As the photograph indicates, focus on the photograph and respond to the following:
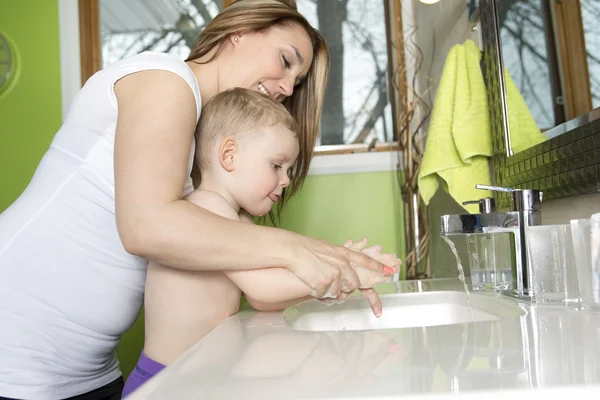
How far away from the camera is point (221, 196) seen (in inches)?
42.5

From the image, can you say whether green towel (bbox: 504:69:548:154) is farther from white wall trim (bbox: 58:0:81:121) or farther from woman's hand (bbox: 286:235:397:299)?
white wall trim (bbox: 58:0:81:121)

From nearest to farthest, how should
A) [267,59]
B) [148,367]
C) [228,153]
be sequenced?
[148,367] → [228,153] → [267,59]

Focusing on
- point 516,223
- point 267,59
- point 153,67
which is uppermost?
point 267,59

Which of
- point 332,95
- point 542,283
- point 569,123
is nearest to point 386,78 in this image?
point 332,95

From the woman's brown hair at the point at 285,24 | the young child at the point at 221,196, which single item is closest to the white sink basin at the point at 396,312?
the young child at the point at 221,196

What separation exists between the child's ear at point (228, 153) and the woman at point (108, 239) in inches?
3.9

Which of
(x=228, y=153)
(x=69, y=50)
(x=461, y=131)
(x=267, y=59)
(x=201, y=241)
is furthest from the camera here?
(x=69, y=50)

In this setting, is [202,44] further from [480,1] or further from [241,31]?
[480,1]

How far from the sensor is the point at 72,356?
3.25ft

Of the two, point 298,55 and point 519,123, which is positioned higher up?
point 298,55

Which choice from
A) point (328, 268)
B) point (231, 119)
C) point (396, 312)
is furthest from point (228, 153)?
point (396, 312)

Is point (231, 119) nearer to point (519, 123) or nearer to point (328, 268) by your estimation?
point (328, 268)

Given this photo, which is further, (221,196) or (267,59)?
(267,59)

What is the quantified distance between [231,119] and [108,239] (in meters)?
0.32
